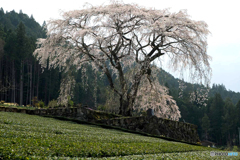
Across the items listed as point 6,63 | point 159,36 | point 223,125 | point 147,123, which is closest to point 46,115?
point 147,123

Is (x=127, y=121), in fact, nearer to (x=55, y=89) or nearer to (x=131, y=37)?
(x=131, y=37)

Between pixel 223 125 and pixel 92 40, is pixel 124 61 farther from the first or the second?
pixel 223 125

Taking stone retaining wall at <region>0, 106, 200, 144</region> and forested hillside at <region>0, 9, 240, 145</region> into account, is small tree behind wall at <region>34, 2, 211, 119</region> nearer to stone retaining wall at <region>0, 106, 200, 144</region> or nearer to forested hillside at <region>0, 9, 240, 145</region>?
forested hillside at <region>0, 9, 240, 145</region>

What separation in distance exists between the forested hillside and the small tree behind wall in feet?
4.68

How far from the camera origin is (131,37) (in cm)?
1491

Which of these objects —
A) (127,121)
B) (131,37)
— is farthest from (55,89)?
(127,121)

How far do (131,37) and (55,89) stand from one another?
33116 mm

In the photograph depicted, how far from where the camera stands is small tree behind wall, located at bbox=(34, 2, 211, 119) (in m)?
13.7

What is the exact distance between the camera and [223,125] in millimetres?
60719

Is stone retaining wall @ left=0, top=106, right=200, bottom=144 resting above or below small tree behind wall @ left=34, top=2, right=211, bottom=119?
below

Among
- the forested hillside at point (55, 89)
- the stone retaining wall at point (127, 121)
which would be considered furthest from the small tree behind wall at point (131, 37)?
the stone retaining wall at point (127, 121)

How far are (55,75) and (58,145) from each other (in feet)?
135

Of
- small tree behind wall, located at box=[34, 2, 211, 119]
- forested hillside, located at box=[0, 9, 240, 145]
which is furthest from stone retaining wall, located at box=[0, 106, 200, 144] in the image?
small tree behind wall, located at box=[34, 2, 211, 119]

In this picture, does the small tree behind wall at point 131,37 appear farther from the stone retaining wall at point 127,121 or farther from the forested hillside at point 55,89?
the stone retaining wall at point 127,121
